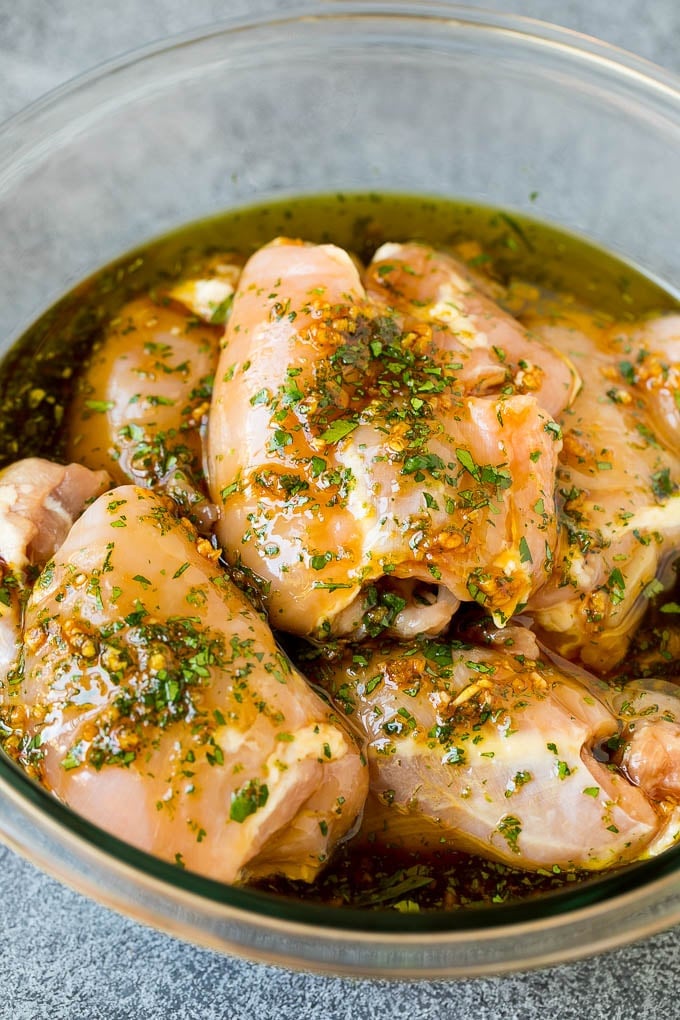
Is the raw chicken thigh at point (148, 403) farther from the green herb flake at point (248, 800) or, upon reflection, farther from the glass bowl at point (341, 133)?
the green herb flake at point (248, 800)

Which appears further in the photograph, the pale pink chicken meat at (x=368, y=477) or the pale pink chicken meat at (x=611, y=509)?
the pale pink chicken meat at (x=611, y=509)

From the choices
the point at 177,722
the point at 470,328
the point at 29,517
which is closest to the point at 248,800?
the point at 177,722

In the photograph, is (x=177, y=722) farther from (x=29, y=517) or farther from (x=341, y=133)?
(x=341, y=133)

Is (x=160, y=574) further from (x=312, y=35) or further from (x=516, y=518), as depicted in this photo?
A: (x=312, y=35)

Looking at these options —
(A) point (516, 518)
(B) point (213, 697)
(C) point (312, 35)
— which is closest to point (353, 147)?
(C) point (312, 35)

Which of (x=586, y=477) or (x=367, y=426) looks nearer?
(x=367, y=426)

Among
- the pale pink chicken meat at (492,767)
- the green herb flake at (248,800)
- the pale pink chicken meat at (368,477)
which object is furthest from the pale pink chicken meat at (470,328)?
the green herb flake at (248,800)
